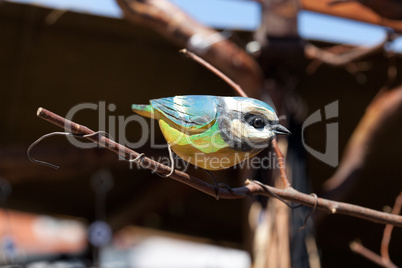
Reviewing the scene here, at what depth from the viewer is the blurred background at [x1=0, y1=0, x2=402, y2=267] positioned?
68.5 inches

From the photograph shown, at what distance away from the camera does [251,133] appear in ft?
2.23

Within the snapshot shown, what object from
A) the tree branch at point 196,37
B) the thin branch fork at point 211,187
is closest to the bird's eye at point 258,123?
the thin branch fork at point 211,187

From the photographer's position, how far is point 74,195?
3.36 metres

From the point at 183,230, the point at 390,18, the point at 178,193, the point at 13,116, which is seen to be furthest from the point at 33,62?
the point at 183,230

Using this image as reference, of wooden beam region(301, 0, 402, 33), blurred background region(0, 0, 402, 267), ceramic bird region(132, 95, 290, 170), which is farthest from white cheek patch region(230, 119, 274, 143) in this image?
wooden beam region(301, 0, 402, 33)

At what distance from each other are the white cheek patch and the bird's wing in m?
0.04

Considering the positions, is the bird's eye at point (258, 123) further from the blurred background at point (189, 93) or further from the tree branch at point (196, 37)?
the tree branch at point (196, 37)

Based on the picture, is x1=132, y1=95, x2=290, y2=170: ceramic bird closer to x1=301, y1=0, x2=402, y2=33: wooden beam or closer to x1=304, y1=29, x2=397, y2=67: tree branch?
x1=304, y1=29, x2=397, y2=67: tree branch

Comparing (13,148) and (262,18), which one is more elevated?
(262,18)

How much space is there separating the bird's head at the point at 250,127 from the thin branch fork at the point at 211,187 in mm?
78

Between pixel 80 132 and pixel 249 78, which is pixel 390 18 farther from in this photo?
pixel 80 132

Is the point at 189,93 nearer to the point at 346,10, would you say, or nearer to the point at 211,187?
the point at 346,10

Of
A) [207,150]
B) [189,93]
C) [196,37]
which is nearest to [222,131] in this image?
[207,150]

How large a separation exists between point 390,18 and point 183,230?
2.29 metres
